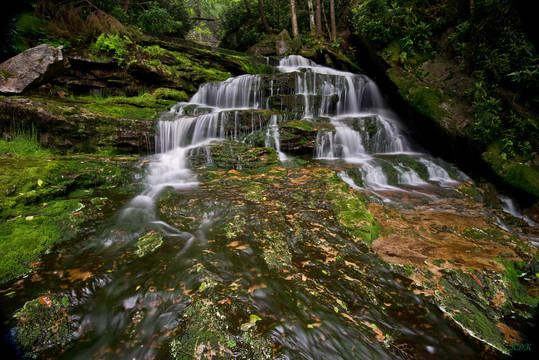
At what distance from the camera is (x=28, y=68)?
20.5 feet

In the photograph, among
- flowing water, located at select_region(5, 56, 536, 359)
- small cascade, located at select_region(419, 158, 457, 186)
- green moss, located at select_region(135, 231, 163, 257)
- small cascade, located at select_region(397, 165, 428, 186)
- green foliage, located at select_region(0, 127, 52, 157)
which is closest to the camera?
flowing water, located at select_region(5, 56, 536, 359)

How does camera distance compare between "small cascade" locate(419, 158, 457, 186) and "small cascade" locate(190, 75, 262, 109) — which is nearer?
"small cascade" locate(419, 158, 457, 186)

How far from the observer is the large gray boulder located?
236 inches

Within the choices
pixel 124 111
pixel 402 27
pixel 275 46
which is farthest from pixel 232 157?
pixel 275 46

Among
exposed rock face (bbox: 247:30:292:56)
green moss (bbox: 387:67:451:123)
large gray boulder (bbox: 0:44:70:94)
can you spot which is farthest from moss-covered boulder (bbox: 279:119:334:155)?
exposed rock face (bbox: 247:30:292:56)

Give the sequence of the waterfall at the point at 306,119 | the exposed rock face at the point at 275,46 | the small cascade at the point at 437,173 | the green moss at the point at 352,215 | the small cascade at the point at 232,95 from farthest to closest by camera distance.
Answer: the exposed rock face at the point at 275,46, the small cascade at the point at 232,95, the small cascade at the point at 437,173, the waterfall at the point at 306,119, the green moss at the point at 352,215

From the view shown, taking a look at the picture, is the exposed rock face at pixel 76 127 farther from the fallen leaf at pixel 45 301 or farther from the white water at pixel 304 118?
the fallen leaf at pixel 45 301

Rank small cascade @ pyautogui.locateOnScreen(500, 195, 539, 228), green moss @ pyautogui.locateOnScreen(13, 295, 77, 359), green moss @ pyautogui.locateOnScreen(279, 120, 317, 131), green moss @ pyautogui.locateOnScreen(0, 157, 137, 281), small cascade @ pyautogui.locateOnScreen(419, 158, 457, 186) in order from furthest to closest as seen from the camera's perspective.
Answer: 1. green moss @ pyautogui.locateOnScreen(279, 120, 317, 131)
2. small cascade @ pyautogui.locateOnScreen(419, 158, 457, 186)
3. small cascade @ pyautogui.locateOnScreen(500, 195, 539, 228)
4. green moss @ pyautogui.locateOnScreen(0, 157, 137, 281)
5. green moss @ pyautogui.locateOnScreen(13, 295, 77, 359)

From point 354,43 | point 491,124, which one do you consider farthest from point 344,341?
point 354,43

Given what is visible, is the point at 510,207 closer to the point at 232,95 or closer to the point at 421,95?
the point at 421,95

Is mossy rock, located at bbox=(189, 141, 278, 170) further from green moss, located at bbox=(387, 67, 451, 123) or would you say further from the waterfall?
green moss, located at bbox=(387, 67, 451, 123)

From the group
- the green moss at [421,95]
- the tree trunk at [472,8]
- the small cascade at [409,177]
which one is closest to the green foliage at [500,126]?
the green moss at [421,95]

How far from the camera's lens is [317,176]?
5.39m

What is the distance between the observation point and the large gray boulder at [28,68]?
6003mm
